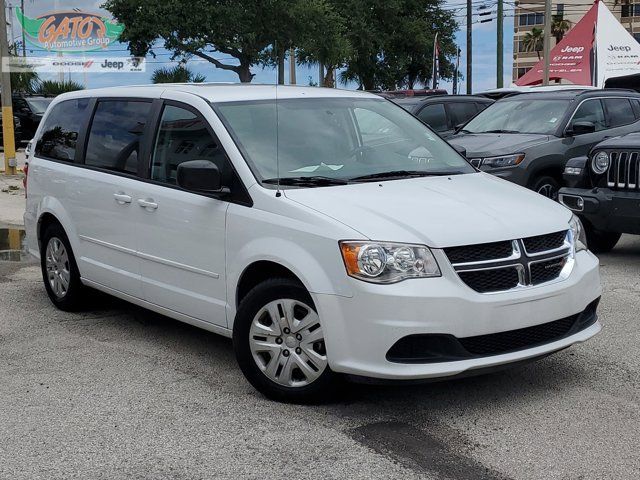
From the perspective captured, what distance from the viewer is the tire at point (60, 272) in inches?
268

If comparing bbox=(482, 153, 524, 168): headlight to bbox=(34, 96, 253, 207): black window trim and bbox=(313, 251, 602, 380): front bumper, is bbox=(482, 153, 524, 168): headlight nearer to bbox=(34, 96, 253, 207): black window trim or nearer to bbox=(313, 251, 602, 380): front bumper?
bbox=(34, 96, 253, 207): black window trim

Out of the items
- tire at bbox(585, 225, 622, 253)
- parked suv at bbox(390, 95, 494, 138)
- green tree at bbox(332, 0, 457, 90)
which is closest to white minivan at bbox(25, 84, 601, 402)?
tire at bbox(585, 225, 622, 253)

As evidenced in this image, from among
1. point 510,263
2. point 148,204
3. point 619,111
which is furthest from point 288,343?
point 619,111

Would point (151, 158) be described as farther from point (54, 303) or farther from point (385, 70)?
point (385, 70)

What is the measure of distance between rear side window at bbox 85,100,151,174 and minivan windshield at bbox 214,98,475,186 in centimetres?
85

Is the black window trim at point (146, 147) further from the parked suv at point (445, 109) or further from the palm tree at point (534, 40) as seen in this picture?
the palm tree at point (534, 40)

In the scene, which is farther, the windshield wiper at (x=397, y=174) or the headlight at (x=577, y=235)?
the windshield wiper at (x=397, y=174)

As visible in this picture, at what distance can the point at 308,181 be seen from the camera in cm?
501

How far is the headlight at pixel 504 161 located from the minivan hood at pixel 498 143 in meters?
0.06

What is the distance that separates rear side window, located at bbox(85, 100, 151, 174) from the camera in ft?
19.7

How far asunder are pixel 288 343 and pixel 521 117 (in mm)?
8060

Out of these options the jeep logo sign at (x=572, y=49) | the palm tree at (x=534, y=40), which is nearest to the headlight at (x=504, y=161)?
the jeep logo sign at (x=572, y=49)

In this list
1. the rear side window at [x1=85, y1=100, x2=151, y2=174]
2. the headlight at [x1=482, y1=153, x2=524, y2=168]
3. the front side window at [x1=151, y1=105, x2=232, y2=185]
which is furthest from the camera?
the headlight at [x1=482, y1=153, x2=524, y2=168]

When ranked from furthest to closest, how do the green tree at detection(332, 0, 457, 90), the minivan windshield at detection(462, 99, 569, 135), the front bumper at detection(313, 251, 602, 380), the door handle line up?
the green tree at detection(332, 0, 457, 90), the minivan windshield at detection(462, 99, 569, 135), the door handle, the front bumper at detection(313, 251, 602, 380)
